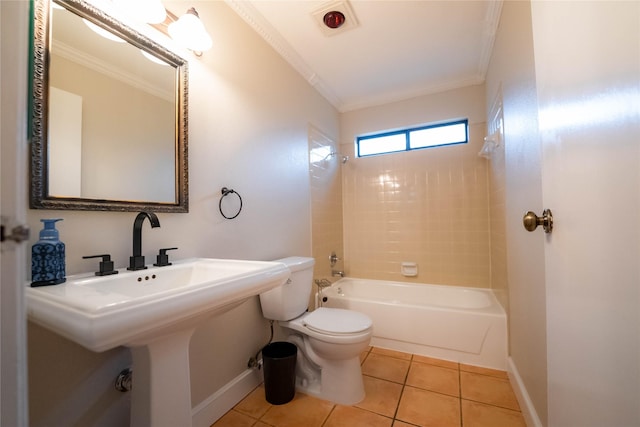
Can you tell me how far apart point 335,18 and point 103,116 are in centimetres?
153

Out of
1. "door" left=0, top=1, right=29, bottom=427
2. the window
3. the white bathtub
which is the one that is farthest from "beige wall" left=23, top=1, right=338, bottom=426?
the window

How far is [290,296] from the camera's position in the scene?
1.69 metres

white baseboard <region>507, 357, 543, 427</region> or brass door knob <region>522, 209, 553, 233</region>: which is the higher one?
brass door knob <region>522, 209, 553, 233</region>

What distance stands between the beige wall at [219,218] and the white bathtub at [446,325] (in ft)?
2.80

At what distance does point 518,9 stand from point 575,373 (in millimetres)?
1702

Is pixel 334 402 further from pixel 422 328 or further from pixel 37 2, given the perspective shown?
pixel 37 2

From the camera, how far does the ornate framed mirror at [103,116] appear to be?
0.88 m

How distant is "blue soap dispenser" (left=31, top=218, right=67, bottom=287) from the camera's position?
2.57ft

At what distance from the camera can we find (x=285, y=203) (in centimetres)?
207

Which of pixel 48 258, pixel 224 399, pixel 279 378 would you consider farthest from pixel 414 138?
pixel 48 258

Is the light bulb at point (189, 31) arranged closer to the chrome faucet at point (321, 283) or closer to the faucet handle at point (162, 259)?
the faucet handle at point (162, 259)

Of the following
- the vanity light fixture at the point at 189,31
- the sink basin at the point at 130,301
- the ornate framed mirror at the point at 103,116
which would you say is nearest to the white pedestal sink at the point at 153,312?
the sink basin at the point at 130,301

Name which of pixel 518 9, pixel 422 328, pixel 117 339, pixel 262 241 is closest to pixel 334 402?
pixel 422 328

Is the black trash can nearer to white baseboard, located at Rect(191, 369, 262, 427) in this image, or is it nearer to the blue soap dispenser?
white baseboard, located at Rect(191, 369, 262, 427)
